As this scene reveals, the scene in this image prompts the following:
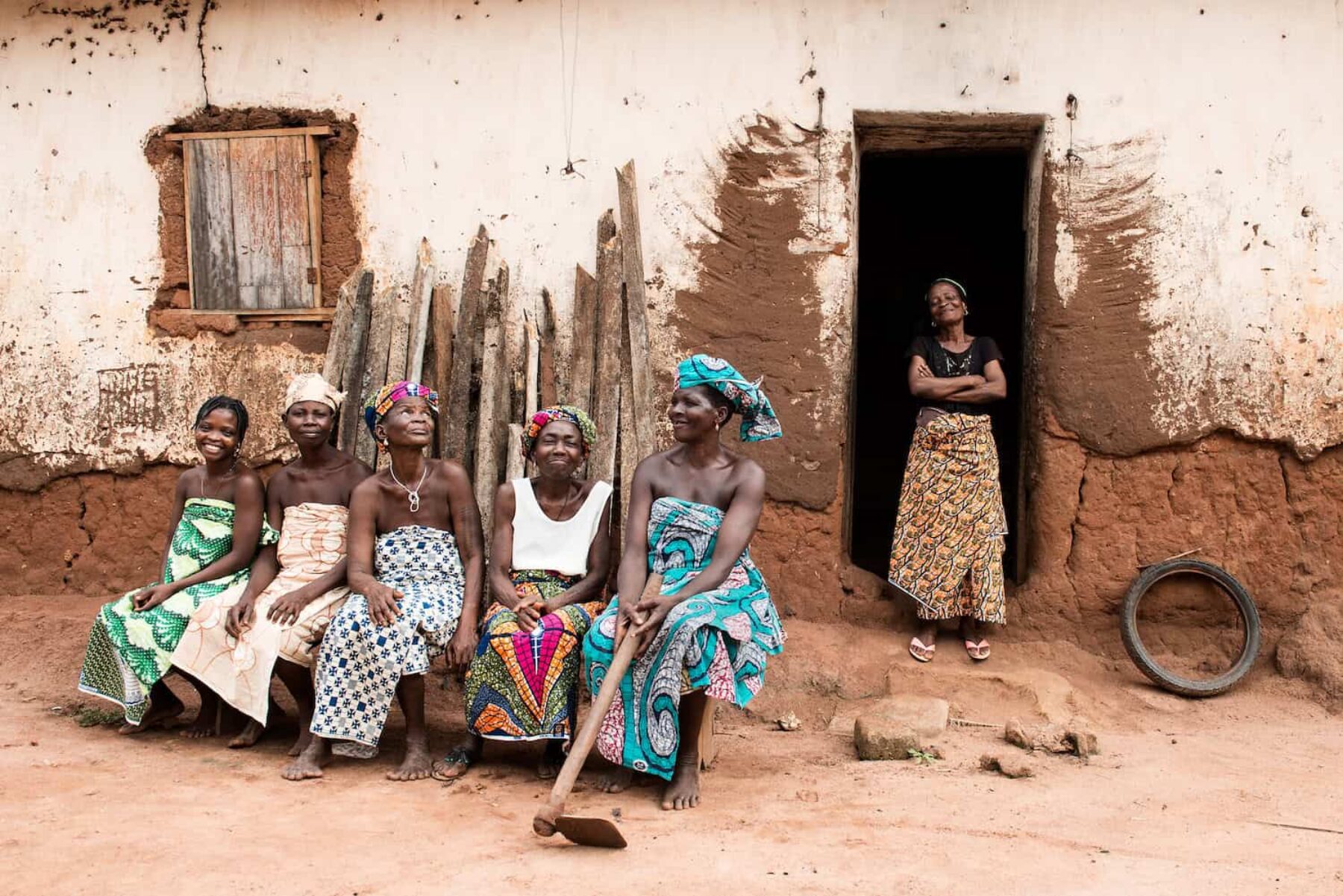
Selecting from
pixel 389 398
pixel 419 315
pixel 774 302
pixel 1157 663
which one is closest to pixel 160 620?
pixel 389 398

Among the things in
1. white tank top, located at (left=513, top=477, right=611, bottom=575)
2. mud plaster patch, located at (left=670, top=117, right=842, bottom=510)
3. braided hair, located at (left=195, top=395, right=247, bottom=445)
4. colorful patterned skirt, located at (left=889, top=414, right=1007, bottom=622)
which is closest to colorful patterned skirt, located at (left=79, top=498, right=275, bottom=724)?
braided hair, located at (left=195, top=395, right=247, bottom=445)

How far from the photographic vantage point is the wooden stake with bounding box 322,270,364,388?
A: 18.7ft

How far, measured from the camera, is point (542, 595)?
4500 mm

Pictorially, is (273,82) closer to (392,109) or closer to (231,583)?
(392,109)

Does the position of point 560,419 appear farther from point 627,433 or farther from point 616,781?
point 616,781

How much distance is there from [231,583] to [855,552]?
4.79m

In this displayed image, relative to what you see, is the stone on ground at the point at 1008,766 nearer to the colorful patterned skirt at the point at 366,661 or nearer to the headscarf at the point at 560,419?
the headscarf at the point at 560,419

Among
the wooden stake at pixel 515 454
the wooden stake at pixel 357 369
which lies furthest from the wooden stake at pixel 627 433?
the wooden stake at pixel 357 369

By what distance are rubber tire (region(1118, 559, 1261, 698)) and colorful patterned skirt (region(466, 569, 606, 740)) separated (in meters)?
2.48

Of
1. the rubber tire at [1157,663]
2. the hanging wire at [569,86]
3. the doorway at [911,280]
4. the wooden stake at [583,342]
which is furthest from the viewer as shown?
the doorway at [911,280]

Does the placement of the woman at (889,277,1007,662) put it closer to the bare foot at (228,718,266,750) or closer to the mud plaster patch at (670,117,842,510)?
the mud plaster patch at (670,117,842,510)

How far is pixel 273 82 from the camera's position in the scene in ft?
19.7

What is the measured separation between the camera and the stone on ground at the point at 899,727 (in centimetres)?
455

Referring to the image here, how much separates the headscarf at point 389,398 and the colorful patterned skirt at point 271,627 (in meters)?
0.37
